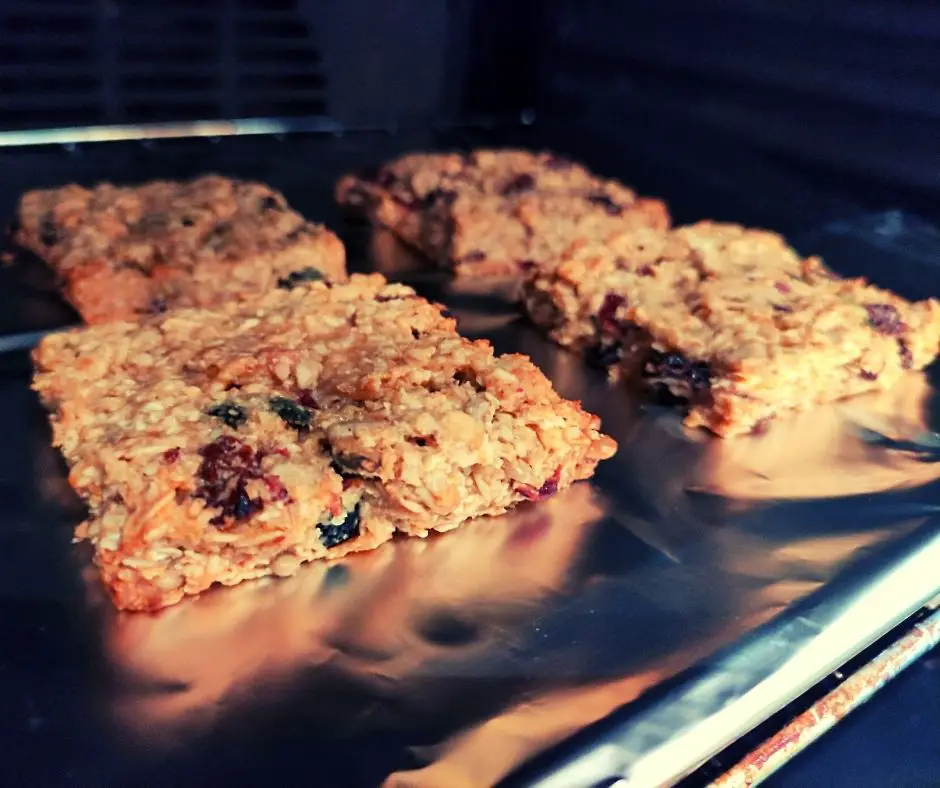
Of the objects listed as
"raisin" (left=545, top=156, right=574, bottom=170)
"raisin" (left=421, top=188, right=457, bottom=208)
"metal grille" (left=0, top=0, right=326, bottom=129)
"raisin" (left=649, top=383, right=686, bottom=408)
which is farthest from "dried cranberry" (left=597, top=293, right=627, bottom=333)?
"metal grille" (left=0, top=0, right=326, bottom=129)

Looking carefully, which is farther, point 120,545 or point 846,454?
point 846,454

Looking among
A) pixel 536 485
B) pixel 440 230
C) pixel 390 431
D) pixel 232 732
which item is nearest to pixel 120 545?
pixel 232 732

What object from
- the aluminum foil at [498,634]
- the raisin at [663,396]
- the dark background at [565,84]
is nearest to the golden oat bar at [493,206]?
the dark background at [565,84]

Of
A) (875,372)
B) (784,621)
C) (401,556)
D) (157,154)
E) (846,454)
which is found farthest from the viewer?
(157,154)

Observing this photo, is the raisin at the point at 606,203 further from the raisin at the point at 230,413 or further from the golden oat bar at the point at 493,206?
the raisin at the point at 230,413

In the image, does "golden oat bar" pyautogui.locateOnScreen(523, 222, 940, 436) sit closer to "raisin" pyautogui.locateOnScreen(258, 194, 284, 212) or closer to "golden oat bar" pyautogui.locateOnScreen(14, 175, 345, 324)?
→ "golden oat bar" pyautogui.locateOnScreen(14, 175, 345, 324)

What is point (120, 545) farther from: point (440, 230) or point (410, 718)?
point (440, 230)
